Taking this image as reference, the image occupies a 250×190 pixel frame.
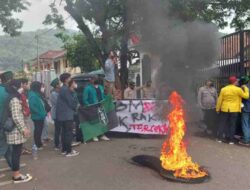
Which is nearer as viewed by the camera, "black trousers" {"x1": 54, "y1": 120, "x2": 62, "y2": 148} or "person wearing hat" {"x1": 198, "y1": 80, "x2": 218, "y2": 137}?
"black trousers" {"x1": 54, "y1": 120, "x2": 62, "y2": 148}

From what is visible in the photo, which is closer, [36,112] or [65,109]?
[65,109]

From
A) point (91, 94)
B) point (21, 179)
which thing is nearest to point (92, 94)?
point (91, 94)

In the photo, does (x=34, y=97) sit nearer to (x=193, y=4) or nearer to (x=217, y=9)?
(x=193, y=4)

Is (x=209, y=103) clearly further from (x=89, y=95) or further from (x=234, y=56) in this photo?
(x=89, y=95)

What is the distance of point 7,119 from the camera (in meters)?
6.49

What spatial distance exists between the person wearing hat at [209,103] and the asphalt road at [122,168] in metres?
0.60

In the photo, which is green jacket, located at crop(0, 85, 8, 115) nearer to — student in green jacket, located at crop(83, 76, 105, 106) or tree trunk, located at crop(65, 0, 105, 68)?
student in green jacket, located at crop(83, 76, 105, 106)

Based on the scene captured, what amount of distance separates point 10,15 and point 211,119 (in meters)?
8.61

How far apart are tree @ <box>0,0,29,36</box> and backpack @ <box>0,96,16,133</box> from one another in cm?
812

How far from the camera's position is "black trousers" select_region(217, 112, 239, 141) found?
388 inches

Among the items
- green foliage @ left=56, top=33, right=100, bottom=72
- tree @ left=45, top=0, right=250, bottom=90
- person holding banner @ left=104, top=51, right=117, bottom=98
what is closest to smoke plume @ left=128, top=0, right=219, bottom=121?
tree @ left=45, top=0, right=250, bottom=90

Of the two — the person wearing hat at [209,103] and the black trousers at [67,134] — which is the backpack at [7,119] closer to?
the black trousers at [67,134]

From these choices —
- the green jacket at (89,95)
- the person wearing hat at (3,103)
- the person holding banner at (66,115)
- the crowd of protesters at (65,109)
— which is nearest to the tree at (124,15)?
the crowd of protesters at (65,109)

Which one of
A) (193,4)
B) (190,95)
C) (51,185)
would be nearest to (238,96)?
(190,95)
